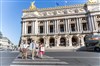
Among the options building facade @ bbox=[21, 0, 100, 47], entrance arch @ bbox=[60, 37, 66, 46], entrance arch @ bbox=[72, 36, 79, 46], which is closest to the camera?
entrance arch @ bbox=[72, 36, 79, 46]

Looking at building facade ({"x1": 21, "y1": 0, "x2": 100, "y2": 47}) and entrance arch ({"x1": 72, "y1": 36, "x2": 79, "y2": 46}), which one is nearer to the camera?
entrance arch ({"x1": 72, "y1": 36, "x2": 79, "y2": 46})

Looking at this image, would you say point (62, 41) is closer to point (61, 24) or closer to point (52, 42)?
point (52, 42)

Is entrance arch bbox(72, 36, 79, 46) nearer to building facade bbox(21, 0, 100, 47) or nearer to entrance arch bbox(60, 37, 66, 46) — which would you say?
building facade bbox(21, 0, 100, 47)

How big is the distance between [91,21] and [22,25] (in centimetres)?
2664

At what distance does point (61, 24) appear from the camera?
2421 inches

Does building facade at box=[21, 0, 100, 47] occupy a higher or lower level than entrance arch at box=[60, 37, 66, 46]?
Result: higher

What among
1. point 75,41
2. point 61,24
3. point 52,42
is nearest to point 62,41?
point 52,42

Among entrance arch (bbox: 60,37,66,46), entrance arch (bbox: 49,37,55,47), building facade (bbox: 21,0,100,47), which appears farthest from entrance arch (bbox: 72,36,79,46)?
entrance arch (bbox: 49,37,55,47)

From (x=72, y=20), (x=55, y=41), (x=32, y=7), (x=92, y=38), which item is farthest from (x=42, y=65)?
(x=32, y=7)

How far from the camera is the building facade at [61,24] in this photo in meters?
56.3

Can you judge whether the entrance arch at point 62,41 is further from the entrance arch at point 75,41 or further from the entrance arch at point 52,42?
the entrance arch at point 75,41

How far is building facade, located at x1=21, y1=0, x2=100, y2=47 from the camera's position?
56312mm

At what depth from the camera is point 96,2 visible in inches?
2341

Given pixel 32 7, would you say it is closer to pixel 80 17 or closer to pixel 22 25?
pixel 22 25
